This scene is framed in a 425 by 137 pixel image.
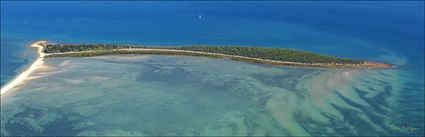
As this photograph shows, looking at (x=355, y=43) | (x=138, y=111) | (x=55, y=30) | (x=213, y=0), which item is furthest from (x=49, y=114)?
(x=213, y=0)

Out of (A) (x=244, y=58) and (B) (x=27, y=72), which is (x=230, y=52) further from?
(B) (x=27, y=72)

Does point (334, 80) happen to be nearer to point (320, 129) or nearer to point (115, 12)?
point (320, 129)

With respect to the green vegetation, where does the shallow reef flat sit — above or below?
below

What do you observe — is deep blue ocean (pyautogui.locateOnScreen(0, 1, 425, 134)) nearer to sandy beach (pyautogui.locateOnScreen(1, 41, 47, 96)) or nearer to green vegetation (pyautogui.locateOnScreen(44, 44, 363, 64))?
sandy beach (pyautogui.locateOnScreen(1, 41, 47, 96))


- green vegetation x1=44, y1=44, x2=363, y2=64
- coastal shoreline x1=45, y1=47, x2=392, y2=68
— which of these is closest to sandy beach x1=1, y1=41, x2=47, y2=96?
green vegetation x1=44, y1=44, x2=363, y2=64

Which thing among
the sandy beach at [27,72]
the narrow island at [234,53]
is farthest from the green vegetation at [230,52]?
the sandy beach at [27,72]

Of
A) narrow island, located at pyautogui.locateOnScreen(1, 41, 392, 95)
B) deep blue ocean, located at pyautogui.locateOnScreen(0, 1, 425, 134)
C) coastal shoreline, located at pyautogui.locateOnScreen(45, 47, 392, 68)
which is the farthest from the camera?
deep blue ocean, located at pyautogui.locateOnScreen(0, 1, 425, 134)

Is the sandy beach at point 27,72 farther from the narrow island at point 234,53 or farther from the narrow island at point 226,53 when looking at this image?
the narrow island at point 234,53
